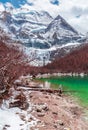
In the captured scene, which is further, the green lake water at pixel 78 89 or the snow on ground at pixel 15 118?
the green lake water at pixel 78 89

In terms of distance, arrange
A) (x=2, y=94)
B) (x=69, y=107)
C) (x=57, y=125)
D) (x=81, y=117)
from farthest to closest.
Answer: (x=69, y=107) → (x=81, y=117) → (x=2, y=94) → (x=57, y=125)

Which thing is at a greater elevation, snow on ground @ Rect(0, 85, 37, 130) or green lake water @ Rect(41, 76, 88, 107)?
snow on ground @ Rect(0, 85, 37, 130)

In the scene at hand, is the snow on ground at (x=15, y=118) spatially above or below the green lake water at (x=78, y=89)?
above

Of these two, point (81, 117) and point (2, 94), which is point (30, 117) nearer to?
point (2, 94)

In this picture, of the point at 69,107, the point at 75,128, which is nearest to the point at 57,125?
the point at 75,128

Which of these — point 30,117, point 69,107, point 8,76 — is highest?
point 8,76

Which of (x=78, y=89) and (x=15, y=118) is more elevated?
(x=15, y=118)

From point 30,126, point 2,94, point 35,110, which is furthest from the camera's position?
point 35,110

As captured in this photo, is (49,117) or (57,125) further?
(49,117)

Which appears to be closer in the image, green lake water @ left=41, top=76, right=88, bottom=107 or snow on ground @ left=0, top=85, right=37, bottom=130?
snow on ground @ left=0, top=85, right=37, bottom=130

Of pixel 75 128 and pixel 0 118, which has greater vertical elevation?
pixel 0 118

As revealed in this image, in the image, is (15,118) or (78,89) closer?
(15,118)
